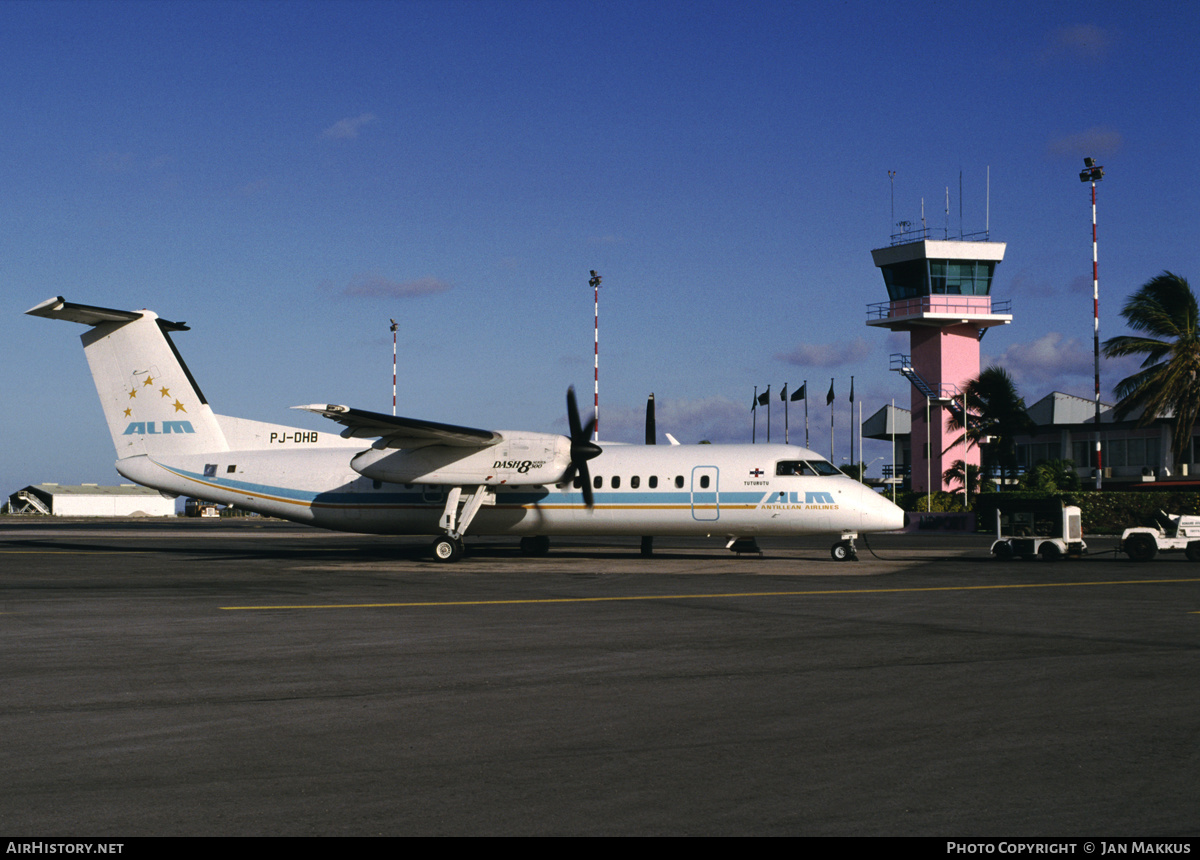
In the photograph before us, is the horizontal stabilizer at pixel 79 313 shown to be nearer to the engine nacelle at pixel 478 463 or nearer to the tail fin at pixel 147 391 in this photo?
the tail fin at pixel 147 391

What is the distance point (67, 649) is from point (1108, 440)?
7345cm

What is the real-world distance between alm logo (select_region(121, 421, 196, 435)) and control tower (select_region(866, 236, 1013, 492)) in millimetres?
46068

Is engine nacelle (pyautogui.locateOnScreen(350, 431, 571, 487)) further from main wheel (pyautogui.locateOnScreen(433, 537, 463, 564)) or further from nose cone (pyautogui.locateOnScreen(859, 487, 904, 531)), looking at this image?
nose cone (pyautogui.locateOnScreen(859, 487, 904, 531))

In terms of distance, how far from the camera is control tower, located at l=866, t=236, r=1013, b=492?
205 ft

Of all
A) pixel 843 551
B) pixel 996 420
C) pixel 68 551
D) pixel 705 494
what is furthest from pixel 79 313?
pixel 996 420

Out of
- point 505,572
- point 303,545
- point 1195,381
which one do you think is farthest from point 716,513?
point 1195,381

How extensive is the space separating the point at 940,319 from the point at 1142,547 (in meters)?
36.9

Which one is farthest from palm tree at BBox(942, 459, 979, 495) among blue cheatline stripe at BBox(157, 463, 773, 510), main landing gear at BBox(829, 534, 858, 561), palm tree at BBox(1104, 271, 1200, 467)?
blue cheatline stripe at BBox(157, 463, 773, 510)

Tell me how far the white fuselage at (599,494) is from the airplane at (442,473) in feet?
0.11

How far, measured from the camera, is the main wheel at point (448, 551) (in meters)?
28.2

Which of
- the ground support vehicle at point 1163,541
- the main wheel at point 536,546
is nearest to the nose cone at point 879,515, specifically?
the ground support vehicle at point 1163,541

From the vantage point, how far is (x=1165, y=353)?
48.3 metres

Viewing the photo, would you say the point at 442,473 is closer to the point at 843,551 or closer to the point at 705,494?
the point at 705,494
